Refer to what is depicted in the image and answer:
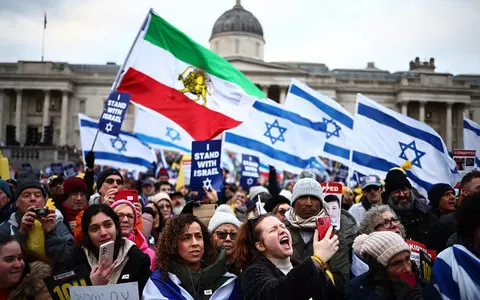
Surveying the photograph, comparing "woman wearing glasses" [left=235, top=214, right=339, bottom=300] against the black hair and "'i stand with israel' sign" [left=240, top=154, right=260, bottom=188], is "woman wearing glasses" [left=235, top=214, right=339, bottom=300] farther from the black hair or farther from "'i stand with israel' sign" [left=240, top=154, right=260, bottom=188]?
"'i stand with israel' sign" [left=240, top=154, right=260, bottom=188]

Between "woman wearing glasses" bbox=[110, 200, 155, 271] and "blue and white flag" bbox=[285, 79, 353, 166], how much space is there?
298 inches

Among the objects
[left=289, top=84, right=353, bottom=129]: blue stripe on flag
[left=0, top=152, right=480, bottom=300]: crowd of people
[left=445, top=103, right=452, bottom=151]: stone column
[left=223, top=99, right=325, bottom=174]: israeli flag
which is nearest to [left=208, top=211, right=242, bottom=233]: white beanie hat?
[left=0, top=152, right=480, bottom=300]: crowd of people

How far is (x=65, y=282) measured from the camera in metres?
3.29

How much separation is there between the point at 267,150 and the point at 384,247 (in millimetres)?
7871

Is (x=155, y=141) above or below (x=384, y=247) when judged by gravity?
above

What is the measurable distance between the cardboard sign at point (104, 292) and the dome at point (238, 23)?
5998cm

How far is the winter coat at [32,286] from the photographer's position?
3.36 meters

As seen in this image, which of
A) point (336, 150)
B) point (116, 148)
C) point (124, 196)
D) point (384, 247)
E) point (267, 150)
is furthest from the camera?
point (116, 148)

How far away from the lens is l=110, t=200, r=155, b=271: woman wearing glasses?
175 inches

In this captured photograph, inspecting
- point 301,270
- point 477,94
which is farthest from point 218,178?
point 477,94

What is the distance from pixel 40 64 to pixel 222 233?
196ft

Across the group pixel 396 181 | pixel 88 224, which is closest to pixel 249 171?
pixel 396 181

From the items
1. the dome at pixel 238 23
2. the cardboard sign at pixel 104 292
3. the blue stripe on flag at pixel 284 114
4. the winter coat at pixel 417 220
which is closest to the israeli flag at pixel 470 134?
the blue stripe on flag at pixel 284 114

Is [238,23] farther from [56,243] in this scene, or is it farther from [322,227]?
[322,227]
